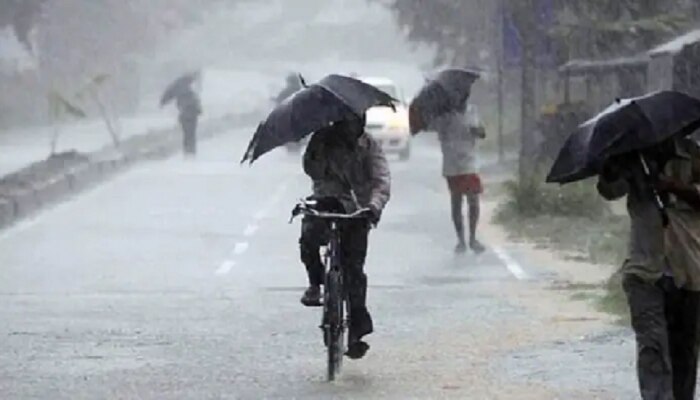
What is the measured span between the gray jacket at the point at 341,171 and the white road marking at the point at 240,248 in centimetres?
887

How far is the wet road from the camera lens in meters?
10.5

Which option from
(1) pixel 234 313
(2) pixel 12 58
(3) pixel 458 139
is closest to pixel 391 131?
(3) pixel 458 139

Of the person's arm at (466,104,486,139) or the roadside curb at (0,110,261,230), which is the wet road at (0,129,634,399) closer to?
the roadside curb at (0,110,261,230)

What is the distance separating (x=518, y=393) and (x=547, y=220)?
11909 mm

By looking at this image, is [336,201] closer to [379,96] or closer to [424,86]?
[379,96]

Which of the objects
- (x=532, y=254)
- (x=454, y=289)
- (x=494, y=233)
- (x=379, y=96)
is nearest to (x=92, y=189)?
(x=494, y=233)

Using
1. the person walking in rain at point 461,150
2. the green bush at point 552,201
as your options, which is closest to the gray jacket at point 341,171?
the person walking in rain at point 461,150

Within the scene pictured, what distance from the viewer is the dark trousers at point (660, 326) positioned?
7859 mm

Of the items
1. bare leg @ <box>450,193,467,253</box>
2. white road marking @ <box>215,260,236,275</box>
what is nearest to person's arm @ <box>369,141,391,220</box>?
white road marking @ <box>215,260,236,275</box>

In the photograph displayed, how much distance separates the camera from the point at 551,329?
1276cm

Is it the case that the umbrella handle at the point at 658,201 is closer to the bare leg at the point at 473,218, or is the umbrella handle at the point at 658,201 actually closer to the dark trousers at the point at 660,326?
the dark trousers at the point at 660,326

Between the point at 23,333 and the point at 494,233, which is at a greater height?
the point at 23,333

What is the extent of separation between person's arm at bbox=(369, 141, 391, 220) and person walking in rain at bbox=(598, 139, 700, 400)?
2558 mm

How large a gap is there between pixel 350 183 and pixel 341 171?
0.09 m
